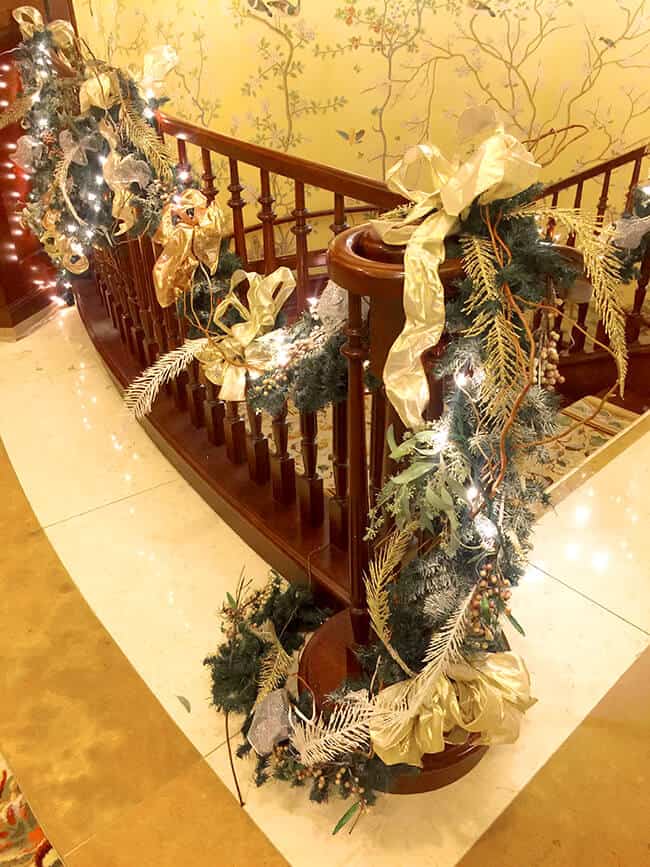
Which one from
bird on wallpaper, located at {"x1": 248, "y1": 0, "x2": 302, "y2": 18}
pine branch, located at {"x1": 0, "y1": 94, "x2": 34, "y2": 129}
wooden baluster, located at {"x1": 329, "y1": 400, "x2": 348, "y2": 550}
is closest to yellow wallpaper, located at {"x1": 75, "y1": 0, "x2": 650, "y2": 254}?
bird on wallpaper, located at {"x1": 248, "y1": 0, "x2": 302, "y2": 18}

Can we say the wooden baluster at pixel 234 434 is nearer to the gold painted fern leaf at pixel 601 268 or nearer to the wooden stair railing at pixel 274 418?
the wooden stair railing at pixel 274 418

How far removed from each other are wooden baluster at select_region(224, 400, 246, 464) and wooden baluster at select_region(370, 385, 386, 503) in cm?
87

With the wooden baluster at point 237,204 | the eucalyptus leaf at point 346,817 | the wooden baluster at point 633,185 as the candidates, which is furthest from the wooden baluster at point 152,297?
the wooden baluster at point 633,185

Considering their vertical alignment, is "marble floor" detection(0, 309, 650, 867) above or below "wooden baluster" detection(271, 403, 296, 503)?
below

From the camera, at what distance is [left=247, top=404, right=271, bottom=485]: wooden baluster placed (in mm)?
2141

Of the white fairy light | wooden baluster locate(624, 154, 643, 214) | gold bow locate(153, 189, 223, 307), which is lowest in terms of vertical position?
wooden baluster locate(624, 154, 643, 214)

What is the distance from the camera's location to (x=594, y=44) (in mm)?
4535

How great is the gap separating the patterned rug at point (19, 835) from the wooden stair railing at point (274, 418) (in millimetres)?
803

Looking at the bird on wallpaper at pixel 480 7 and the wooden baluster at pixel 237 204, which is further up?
the bird on wallpaper at pixel 480 7

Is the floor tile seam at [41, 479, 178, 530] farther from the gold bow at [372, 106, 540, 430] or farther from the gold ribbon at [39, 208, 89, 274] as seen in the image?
the gold bow at [372, 106, 540, 430]

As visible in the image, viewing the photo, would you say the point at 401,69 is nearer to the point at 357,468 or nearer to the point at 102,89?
the point at 102,89

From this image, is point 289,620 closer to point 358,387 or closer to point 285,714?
point 285,714

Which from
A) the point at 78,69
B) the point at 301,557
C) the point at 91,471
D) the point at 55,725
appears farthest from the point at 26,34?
the point at 55,725

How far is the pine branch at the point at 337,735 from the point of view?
1335 mm
